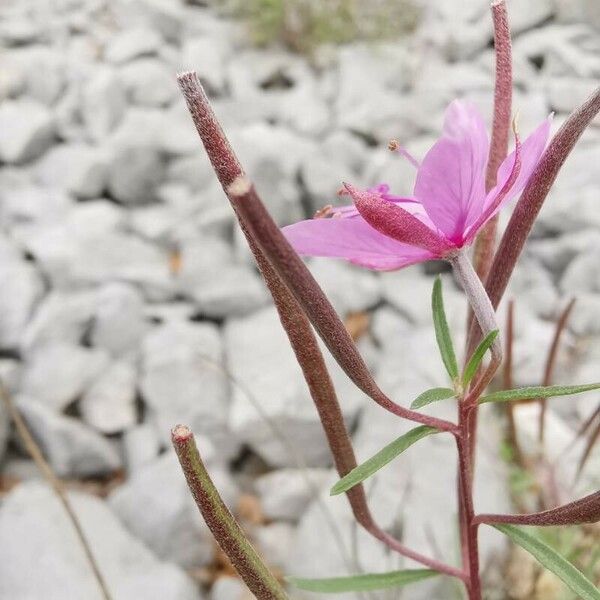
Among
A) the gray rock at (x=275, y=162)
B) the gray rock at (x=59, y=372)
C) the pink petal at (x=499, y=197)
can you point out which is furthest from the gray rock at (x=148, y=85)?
the pink petal at (x=499, y=197)

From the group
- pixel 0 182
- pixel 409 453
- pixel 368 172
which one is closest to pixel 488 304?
pixel 409 453

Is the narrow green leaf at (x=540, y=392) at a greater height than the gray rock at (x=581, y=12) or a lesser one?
lesser

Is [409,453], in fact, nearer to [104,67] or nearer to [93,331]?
[93,331]

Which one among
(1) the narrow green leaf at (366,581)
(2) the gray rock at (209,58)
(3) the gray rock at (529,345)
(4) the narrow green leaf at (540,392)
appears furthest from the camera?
(2) the gray rock at (209,58)

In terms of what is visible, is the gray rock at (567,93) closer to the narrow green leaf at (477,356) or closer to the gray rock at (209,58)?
the gray rock at (209,58)

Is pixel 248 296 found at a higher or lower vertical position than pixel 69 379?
higher

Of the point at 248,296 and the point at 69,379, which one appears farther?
the point at 248,296

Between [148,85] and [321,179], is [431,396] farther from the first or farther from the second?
[148,85]

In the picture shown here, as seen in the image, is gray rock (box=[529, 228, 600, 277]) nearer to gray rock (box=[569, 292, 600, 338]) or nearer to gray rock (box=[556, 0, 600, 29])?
gray rock (box=[569, 292, 600, 338])
